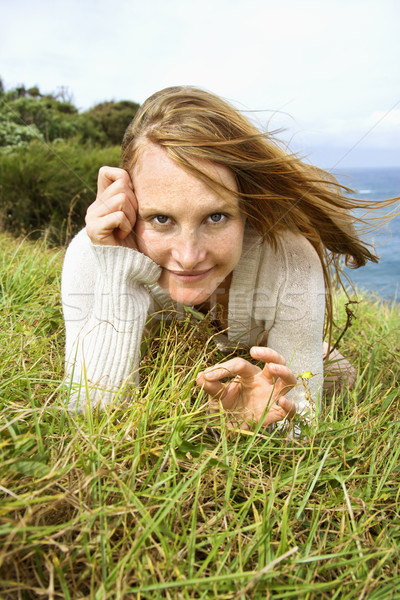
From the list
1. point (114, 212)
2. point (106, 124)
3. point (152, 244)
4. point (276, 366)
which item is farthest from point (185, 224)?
point (106, 124)

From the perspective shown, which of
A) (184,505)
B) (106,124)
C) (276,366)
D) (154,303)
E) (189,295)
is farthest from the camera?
(106,124)

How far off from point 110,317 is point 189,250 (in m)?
0.47

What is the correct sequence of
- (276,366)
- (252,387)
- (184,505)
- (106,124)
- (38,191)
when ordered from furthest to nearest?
1. (106,124)
2. (38,191)
3. (252,387)
4. (276,366)
5. (184,505)

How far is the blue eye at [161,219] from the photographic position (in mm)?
1908

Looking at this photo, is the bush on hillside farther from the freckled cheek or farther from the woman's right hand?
the freckled cheek

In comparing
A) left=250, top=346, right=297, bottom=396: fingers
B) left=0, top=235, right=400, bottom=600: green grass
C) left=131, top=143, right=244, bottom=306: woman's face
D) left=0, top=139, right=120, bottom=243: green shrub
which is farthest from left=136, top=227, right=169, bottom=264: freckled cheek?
left=0, top=139, right=120, bottom=243: green shrub

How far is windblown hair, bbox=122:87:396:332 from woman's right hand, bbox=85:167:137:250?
11 cm

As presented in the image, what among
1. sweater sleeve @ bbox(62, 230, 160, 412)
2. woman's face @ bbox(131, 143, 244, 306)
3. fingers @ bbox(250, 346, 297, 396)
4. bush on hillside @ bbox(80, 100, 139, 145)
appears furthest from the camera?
bush on hillside @ bbox(80, 100, 139, 145)

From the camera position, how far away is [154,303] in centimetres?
231

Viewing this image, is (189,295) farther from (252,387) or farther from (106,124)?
(106,124)

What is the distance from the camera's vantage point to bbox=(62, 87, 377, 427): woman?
1.82 metres

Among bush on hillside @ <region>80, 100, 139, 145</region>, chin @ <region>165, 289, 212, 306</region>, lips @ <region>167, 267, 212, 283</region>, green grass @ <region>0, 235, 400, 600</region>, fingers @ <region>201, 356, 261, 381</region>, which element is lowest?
green grass @ <region>0, 235, 400, 600</region>

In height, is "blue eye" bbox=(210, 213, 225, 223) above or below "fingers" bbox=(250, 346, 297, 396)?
above

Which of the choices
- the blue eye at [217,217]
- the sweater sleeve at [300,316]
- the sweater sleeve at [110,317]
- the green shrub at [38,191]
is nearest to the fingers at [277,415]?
the sweater sleeve at [300,316]
